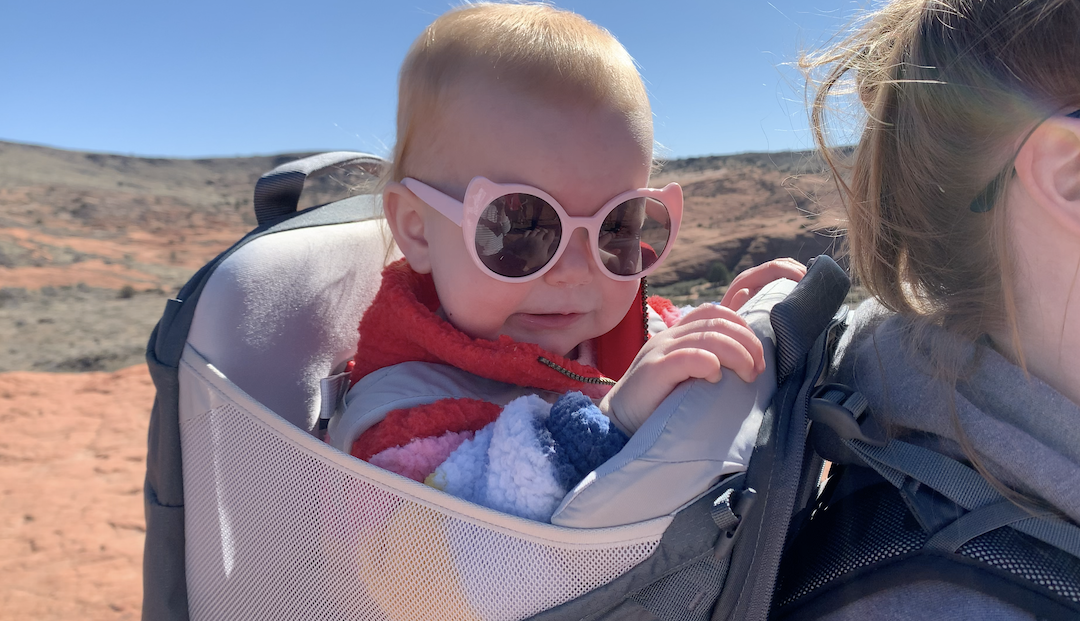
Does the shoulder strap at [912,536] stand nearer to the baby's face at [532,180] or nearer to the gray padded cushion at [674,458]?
the gray padded cushion at [674,458]

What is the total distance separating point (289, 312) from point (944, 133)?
1321 millimetres

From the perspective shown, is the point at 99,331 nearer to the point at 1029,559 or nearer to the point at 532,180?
the point at 532,180

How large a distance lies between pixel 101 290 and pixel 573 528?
15.2 m

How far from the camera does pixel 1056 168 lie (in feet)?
3.00

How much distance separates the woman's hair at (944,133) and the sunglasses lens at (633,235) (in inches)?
16.6

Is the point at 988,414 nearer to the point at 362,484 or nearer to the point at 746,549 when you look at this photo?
the point at 746,549

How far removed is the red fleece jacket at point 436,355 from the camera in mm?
1335

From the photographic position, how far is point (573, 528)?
895 millimetres

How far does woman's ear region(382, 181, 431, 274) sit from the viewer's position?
1651 millimetres

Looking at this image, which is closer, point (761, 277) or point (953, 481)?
point (953, 481)

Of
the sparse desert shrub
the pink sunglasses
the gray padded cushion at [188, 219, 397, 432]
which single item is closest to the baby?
the pink sunglasses

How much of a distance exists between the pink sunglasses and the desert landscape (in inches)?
13.5

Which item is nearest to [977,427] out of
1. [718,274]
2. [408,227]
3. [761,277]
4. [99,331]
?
[761,277]

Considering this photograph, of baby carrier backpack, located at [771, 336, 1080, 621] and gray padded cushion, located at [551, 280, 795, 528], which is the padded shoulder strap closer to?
gray padded cushion, located at [551, 280, 795, 528]
